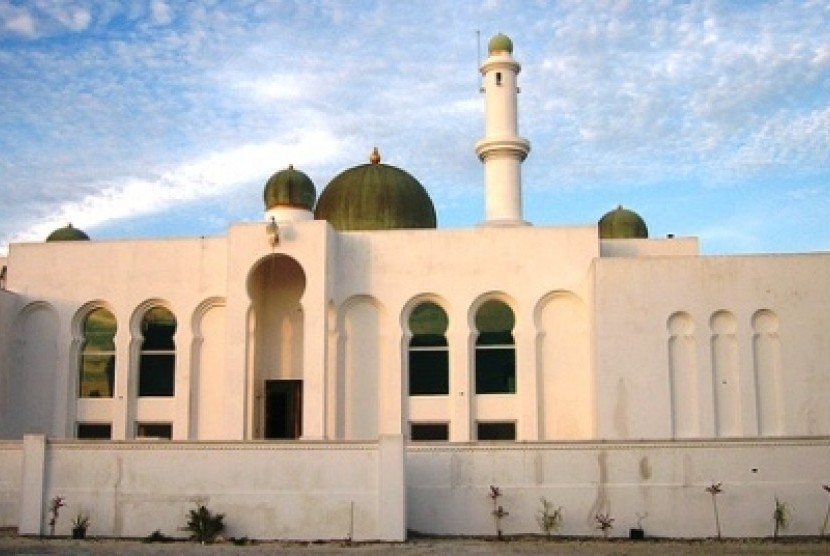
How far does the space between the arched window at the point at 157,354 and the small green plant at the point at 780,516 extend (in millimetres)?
16388

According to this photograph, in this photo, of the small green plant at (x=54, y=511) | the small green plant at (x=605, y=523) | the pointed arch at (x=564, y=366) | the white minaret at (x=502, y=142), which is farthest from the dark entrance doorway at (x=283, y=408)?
the small green plant at (x=605, y=523)

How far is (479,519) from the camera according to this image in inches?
867

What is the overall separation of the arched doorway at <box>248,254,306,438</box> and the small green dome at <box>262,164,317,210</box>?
3293 millimetres

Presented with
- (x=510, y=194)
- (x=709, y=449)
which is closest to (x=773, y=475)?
(x=709, y=449)

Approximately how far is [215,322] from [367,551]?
1223cm

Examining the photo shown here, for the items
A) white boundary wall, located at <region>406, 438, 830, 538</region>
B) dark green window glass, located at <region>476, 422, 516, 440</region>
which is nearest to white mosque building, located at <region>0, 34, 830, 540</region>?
dark green window glass, located at <region>476, 422, 516, 440</region>

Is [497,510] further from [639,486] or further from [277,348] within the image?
[277,348]

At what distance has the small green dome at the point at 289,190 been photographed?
3322 centimetres

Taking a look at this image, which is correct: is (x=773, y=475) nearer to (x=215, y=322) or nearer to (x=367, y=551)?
(x=367, y=551)

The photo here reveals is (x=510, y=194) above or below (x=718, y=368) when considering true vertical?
above

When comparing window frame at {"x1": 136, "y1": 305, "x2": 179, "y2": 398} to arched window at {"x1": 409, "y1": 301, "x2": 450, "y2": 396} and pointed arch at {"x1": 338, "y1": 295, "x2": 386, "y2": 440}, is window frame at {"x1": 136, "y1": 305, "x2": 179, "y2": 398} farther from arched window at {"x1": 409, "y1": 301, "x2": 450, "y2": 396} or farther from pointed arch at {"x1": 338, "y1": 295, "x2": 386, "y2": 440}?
arched window at {"x1": 409, "y1": 301, "x2": 450, "y2": 396}

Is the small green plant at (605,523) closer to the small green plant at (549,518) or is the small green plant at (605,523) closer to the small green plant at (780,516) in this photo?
the small green plant at (549,518)

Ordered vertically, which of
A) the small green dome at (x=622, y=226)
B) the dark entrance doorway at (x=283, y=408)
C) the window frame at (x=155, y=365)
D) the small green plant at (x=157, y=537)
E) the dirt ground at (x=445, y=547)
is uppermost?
the small green dome at (x=622, y=226)

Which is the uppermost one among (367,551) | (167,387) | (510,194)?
(510,194)
